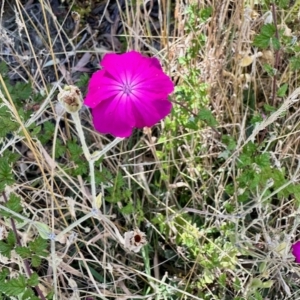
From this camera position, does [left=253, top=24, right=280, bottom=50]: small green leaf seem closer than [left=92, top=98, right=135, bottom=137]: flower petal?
No

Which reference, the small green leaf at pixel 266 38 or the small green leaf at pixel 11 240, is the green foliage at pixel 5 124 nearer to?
the small green leaf at pixel 11 240

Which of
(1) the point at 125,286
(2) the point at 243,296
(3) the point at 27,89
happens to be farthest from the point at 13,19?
(2) the point at 243,296

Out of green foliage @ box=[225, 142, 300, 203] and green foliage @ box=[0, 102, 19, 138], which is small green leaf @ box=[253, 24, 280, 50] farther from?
green foliage @ box=[0, 102, 19, 138]

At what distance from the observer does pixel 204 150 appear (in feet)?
3.87

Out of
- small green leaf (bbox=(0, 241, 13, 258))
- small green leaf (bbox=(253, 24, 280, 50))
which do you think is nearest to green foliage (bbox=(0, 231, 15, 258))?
small green leaf (bbox=(0, 241, 13, 258))

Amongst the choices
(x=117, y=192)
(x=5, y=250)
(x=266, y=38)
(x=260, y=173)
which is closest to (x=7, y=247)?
(x=5, y=250)

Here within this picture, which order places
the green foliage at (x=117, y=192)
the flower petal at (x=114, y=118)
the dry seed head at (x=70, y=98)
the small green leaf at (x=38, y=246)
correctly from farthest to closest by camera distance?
1. the green foliage at (x=117, y=192)
2. the small green leaf at (x=38, y=246)
3. the flower petal at (x=114, y=118)
4. the dry seed head at (x=70, y=98)

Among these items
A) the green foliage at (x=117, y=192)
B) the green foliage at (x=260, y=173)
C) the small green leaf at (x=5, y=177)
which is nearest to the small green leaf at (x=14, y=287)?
the small green leaf at (x=5, y=177)

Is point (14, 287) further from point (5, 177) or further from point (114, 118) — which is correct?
point (114, 118)

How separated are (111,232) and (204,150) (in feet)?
0.92

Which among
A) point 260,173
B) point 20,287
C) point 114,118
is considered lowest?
point 20,287

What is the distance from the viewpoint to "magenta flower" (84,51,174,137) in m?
0.80

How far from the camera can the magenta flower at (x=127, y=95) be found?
0.80m

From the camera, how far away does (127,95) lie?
837 millimetres
